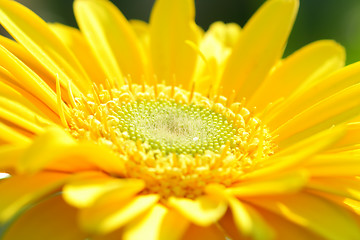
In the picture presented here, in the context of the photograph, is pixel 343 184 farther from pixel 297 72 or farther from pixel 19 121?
pixel 19 121

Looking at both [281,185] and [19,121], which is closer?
[281,185]

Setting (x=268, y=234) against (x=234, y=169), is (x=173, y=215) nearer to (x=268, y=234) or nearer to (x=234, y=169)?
(x=268, y=234)

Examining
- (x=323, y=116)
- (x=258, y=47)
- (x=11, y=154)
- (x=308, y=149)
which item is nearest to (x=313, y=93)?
(x=323, y=116)

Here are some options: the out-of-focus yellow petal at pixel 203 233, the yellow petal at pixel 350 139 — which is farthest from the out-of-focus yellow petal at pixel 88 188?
the yellow petal at pixel 350 139

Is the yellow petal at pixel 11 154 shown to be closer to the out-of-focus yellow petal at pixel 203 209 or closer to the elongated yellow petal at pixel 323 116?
the out-of-focus yellow petal at pixel 203 209

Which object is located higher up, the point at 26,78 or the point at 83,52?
the point at 83,52

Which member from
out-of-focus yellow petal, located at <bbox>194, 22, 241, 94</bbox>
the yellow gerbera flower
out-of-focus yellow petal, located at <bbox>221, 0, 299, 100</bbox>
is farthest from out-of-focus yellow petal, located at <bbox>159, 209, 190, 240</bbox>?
out-of-focus yellow petal, located at <bbox>221, 0, 299, 100</bbox>

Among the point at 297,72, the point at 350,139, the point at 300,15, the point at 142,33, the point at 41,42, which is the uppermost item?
the point at 300,15
